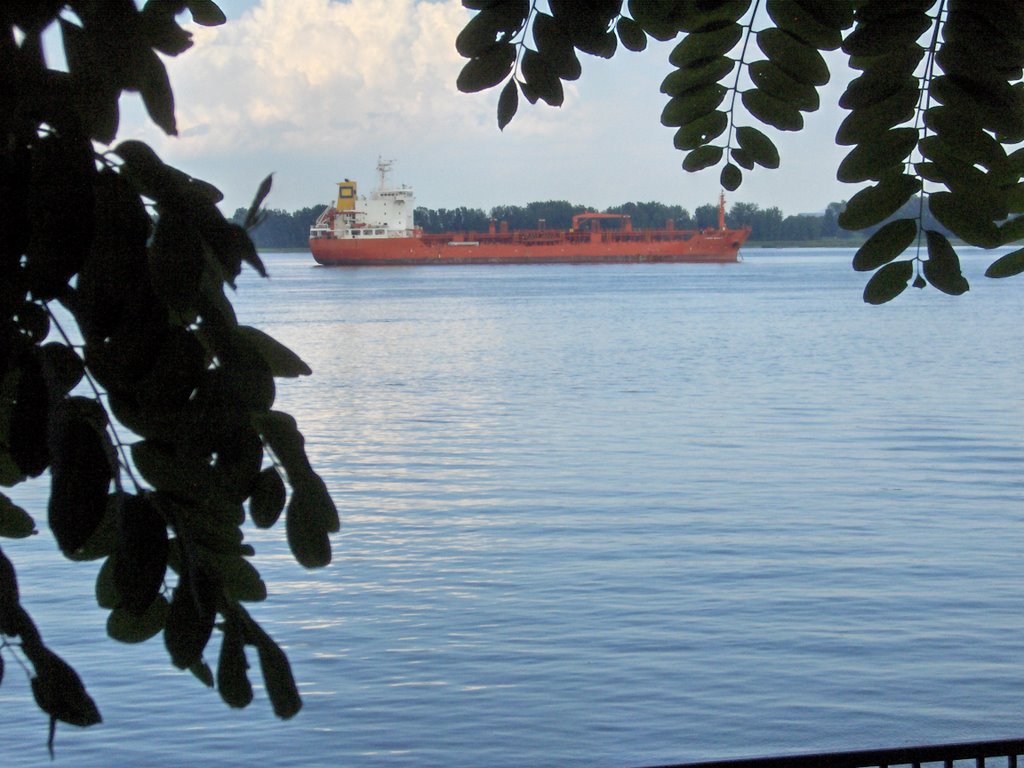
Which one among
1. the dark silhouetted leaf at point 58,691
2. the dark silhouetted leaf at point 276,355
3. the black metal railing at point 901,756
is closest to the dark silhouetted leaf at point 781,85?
the black metal railing at point 901,756

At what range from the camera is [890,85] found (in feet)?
5.45

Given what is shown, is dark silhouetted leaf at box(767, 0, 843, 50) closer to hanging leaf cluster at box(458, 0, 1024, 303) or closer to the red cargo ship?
hanging leaf cluster at box(458, 0, 1024, 303)

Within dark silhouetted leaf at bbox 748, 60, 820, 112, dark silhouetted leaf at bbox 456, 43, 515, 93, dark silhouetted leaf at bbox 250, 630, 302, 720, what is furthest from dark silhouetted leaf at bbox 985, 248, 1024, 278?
dark silhouetted leaf at bbox 250, 630, 302, 720

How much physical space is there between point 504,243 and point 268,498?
3051 inches

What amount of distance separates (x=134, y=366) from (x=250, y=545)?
28cm

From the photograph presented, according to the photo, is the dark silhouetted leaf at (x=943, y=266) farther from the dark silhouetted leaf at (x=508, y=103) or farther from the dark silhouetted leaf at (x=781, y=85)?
the dark silhouetted leaf at (x=508, y=103)

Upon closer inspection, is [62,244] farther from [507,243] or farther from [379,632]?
[507,243]

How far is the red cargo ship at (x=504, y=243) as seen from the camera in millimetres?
75312

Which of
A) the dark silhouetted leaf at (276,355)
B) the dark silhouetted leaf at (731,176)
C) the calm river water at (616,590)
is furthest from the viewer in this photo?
the calm river water at (616,590)

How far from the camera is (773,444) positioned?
56.0ft

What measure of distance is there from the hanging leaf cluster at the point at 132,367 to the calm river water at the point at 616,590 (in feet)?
0.18

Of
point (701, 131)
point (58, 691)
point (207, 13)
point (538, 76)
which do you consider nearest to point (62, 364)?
point (58, 691)

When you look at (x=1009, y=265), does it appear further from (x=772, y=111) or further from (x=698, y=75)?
(x=698, y=75)

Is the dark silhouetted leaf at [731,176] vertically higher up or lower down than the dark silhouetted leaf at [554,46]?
lower down
